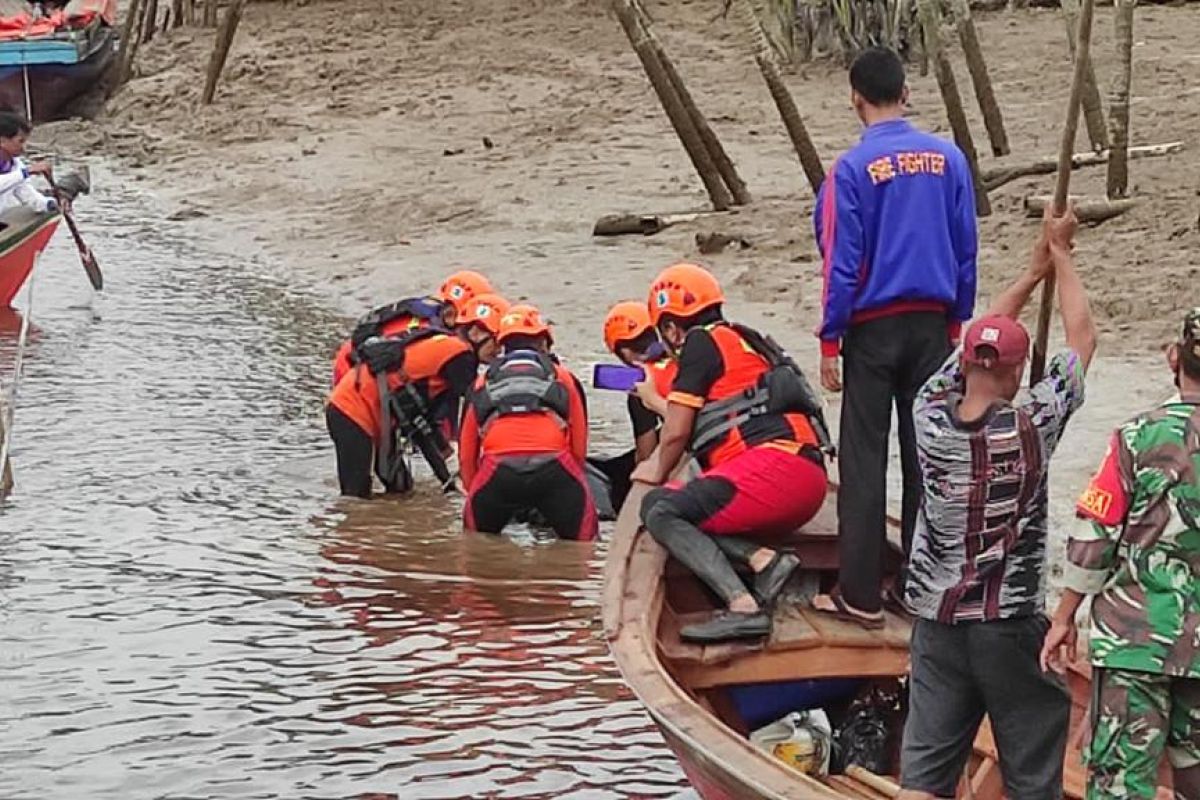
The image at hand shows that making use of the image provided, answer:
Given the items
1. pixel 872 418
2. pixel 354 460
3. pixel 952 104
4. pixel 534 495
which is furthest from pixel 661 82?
pixel 872 418

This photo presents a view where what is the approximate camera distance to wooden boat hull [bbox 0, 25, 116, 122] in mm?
27469

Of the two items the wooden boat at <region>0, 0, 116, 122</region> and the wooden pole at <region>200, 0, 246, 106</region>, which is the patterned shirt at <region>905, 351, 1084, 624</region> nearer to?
the wooden pole at <region>200, 0, 246, 106</region>

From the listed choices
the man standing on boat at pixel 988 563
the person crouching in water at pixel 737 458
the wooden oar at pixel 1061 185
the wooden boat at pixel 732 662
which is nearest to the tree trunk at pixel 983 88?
the wooden oar at pixel 1061 185

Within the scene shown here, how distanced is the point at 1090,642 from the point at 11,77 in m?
24.6

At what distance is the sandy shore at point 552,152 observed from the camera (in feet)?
44.8

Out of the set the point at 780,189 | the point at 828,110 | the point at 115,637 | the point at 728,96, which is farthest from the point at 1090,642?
the point at 728,96

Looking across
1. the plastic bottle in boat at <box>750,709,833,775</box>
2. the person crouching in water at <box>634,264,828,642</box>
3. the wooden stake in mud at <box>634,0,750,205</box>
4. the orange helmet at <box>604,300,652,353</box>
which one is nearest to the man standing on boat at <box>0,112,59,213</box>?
the wooden stake in mud at <box>634,0,750,205</box>

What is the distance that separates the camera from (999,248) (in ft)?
45.4

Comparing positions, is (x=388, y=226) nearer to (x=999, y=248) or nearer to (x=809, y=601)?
(x=999, y=248)

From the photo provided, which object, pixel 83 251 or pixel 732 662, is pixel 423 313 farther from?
pixel 83 251

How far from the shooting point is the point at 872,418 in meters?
6.91

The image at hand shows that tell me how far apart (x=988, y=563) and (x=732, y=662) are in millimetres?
1826

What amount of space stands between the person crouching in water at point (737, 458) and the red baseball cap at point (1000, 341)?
2221 millimetres

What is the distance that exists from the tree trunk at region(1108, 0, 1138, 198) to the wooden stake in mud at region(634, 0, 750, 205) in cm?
331
